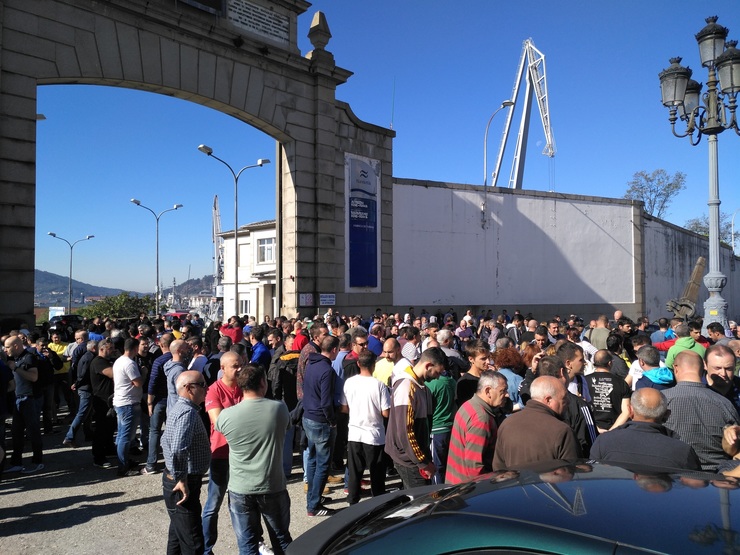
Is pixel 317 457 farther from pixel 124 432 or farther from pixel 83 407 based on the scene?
pixel 83 407

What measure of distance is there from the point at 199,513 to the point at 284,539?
0.70 meters

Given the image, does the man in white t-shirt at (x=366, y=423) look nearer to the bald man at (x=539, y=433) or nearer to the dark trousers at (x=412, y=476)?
the dark trousers at (x=412, y=476)

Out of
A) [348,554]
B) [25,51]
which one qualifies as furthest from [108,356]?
[25,51]

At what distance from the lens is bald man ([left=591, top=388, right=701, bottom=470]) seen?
3.47 meters

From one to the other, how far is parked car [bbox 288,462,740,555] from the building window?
128 feet

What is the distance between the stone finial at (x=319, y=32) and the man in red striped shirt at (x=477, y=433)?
18.6 meters

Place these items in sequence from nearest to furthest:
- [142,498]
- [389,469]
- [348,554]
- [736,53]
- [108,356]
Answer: [348,554] < [142,498] < [389,469] < [108,356] < [736,53]

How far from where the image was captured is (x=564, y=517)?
6.75 feet

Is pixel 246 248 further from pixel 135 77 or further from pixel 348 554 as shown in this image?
pixel 348 554

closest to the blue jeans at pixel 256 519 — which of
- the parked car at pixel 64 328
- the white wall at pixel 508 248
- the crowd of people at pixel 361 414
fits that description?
the crowd of people at pixel 361 414

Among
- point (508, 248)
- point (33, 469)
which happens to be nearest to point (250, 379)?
point (33, 469)

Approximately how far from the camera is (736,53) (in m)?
10.1

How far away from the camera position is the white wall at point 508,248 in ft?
78.7

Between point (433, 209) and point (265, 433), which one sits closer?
point (265, 433)
